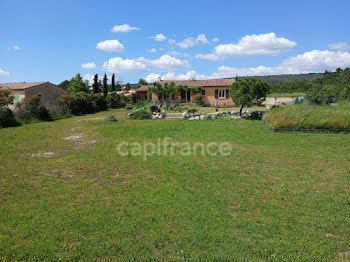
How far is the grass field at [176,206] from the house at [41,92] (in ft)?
49.5

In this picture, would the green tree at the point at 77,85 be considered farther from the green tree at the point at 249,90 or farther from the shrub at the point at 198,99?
the green tree at the point at 249,90

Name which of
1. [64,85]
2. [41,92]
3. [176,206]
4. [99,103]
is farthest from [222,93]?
[64,85]

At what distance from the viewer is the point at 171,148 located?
9820 mm

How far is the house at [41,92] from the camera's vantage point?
22.8 meters

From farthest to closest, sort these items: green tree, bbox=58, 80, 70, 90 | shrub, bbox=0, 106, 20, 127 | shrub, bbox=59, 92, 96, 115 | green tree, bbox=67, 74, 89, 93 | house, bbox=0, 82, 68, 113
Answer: green tree, bbox=58, 80, 70, 90 → green tree, bbox=67, 74, 89, 93 → shrub, bbox=59, 92, 96, 115 → house, bbox=0, 82, 68, 113 → shrub, bbox=0, 106, 20, 127

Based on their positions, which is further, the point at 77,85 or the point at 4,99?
the point at 77,85

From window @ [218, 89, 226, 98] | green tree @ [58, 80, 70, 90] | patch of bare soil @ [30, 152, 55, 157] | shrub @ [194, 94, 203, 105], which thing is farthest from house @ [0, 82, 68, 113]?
green tree @ [58, 80, 70, 90]

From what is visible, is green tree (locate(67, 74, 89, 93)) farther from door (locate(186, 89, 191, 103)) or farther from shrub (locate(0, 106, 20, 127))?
shrub (locate(0, 106, 20, 127))

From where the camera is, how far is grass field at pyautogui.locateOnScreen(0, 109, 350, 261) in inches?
140

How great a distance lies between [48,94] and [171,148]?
21.8 m

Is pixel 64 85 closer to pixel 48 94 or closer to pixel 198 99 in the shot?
pixel 48 94

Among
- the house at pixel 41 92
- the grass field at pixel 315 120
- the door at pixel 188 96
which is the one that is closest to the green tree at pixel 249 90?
the grass field at pixel 315 120

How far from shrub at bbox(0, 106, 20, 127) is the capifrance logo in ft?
36.0

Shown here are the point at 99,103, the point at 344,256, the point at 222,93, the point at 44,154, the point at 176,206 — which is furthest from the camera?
the point at 99,103
